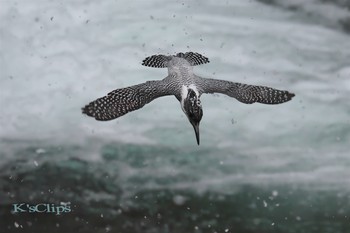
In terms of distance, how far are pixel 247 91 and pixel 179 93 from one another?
0.42 meters

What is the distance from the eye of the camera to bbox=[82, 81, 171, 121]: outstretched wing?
3.18 meters

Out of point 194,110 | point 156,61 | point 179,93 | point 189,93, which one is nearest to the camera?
point 194,110

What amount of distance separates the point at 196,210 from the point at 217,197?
240 millimetres

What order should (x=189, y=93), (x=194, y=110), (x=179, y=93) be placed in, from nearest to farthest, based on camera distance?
1. (x=194, y=110)
2. (x=189, y=93)
3. (x=179, y=93)

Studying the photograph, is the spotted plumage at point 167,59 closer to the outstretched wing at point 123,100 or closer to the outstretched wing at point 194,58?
the outstretched wing at point 194,58

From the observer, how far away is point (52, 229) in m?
4.68

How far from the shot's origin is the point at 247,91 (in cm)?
351

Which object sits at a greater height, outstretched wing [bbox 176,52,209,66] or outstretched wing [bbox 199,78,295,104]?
outstretched wing [bbox 176,52,209,66]

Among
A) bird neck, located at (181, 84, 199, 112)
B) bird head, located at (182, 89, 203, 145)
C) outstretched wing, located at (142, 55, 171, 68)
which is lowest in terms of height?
bird head, located at (182, 89, 203, 145)

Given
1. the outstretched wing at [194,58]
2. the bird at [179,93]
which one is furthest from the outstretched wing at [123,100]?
the outstretched wing at [194,58]

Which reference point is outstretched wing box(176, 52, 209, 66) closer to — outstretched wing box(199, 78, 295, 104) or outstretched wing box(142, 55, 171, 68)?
outstretched wing box(142, 55, 171, 68)

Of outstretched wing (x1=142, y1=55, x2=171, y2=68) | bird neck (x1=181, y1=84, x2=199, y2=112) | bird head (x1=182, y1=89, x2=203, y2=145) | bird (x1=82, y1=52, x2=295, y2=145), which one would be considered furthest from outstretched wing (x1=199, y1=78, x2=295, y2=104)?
outstretched wing (x1=142, y1=55, x2=171, y2=68)

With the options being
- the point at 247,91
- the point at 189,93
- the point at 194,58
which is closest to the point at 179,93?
the point at 189,93

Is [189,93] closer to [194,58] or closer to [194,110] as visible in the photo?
[194,110]
